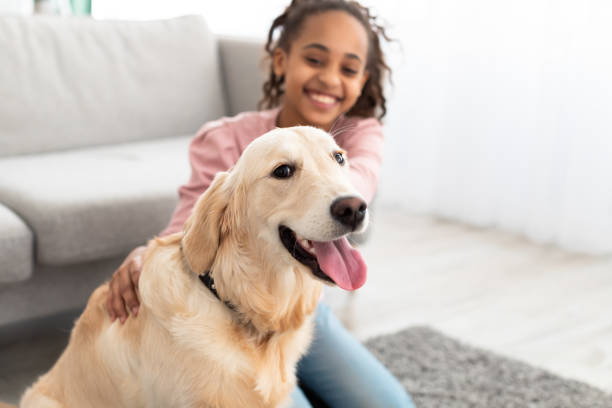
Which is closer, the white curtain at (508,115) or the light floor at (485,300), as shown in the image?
the light floor at (485,300)

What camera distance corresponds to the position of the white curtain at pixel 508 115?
307 centimetres

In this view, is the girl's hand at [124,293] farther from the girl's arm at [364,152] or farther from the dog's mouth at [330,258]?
the girl's arm at [364,152]

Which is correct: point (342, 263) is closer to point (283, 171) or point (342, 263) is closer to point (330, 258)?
point (330, 258)

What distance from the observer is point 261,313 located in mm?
1142

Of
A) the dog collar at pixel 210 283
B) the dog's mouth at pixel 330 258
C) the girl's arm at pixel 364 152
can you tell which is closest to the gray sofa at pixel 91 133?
the girl's arm at pixel 364 152

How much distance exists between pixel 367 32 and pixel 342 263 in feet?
2.96

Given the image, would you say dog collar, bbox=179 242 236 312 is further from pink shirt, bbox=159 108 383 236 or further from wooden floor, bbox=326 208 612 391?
wooden floor, bbox=326 208 612 391

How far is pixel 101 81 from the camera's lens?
2834 millimetres

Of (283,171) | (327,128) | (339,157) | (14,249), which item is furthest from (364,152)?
(14,249)

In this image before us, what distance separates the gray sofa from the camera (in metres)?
2.01

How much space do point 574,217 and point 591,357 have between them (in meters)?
1.20

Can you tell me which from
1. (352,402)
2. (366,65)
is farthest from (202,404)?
(366,65)

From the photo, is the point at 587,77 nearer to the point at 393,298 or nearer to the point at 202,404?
the point at 393,298

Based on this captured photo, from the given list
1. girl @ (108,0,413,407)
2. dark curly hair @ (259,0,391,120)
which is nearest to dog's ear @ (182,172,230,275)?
girl @ (108,0,413,407)
